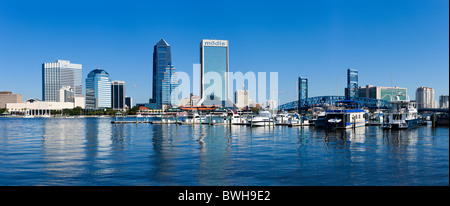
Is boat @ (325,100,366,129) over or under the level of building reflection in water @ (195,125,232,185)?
over

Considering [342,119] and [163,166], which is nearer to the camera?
[163,166]

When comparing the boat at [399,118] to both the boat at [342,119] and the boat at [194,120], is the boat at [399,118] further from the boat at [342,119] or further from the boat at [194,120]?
the boat at [194,120]

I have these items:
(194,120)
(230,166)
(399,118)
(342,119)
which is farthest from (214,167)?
(194,120)

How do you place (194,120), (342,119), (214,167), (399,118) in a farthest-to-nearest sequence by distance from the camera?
(194,120), (342,119), (399,118), (214,167)

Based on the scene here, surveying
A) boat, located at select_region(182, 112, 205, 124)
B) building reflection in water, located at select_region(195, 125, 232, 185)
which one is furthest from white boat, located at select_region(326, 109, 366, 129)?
building reflection in water, located at select_region(195, 125, 232, 185)

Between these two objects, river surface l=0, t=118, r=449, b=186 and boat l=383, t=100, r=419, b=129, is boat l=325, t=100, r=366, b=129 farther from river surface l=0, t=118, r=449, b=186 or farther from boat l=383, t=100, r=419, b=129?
river surface l=0, t=118, r=449, b=186

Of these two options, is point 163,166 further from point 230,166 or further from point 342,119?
point 342,119

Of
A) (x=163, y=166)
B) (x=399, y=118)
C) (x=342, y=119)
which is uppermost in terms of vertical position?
(x=399, y=118)

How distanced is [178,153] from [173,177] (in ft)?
41.0

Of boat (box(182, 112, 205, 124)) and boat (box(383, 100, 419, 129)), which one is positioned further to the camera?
boat (box(182, 112, 205, 124))

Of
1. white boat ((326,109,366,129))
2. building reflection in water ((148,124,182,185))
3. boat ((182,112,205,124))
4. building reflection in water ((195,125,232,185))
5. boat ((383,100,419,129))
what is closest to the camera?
building reflection in water ((195,125,232,185))
